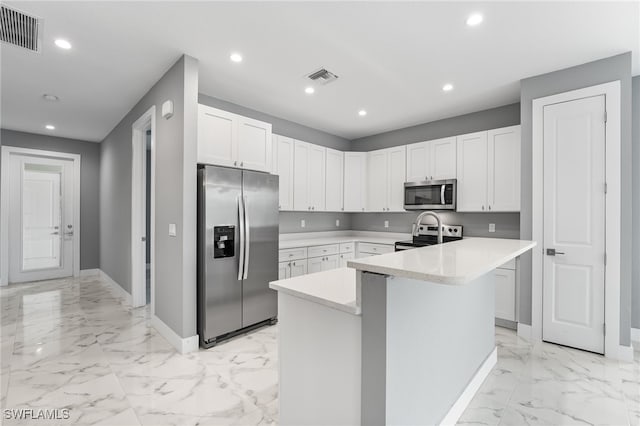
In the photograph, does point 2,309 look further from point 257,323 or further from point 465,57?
point 465,57

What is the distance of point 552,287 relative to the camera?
2.94 m

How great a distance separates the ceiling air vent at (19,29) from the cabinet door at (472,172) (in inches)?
177

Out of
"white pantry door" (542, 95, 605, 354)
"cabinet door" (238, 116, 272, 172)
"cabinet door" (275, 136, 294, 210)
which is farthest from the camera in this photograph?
"cabinet door" (275, 136, 294, 210)

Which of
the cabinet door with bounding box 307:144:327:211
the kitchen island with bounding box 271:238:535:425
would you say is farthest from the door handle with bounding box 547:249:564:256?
the cabinet door with bounding box 307:144:327:211

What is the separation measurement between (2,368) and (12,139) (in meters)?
4.75

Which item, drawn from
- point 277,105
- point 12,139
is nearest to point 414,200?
point 277,105

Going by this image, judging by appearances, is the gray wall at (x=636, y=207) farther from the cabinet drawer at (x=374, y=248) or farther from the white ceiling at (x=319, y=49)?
the cabinet drawer at (x=374, y=248)

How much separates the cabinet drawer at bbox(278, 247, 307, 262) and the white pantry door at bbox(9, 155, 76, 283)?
4.98 metres

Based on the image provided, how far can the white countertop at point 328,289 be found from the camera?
1.33m

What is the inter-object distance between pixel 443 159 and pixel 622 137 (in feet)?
6.00

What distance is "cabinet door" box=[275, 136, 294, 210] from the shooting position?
420 cm

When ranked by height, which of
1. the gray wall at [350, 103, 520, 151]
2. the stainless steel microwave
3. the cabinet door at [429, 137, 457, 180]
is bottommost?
the stainless steel microwave

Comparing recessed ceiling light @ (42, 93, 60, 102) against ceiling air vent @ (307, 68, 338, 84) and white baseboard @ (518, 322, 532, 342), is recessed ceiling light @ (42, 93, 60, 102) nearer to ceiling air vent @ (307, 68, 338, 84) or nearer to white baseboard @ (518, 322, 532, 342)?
→ ceiling air vent @ (307, 68, 338, 84)

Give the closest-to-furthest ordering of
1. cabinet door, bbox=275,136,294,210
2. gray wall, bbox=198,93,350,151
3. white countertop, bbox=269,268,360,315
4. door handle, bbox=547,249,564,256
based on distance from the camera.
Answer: white countertop, bbox=269,268,360,315, door handle, bbox=547,249,564,256, gray wall, bbox=198,93,350,151, cabinet door, bbox=275,136,294,210
